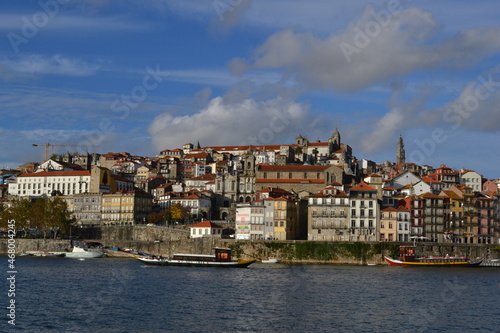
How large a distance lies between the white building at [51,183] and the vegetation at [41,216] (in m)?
27.7

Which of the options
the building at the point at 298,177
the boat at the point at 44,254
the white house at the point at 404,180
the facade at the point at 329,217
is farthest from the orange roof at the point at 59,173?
the facade at the point at 329,217

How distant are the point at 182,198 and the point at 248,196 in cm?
1226

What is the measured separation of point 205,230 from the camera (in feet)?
327

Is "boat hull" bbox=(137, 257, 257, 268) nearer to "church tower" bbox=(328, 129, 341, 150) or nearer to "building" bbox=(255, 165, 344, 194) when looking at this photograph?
"building" bbox=(255, 165, 344, 194)

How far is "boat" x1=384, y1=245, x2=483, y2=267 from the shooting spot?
281 ft

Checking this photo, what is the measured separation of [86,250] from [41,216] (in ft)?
45.2

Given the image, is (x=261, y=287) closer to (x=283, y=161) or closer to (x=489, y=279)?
(x=489, y=279)

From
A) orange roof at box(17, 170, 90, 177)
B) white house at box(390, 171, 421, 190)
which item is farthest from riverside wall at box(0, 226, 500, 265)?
orange roof at box(17, 170, 90, 177)

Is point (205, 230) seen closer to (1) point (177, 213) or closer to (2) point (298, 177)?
(1) point (177, 213)

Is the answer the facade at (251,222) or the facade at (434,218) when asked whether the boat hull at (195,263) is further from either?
the facade at (434,218)

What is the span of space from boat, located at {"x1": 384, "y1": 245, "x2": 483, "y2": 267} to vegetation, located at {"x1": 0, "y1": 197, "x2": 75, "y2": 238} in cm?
5287

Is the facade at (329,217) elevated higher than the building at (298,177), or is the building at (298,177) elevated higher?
the building at (298,177)

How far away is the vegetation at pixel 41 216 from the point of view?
110 meters

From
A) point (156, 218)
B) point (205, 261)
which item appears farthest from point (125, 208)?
point (205, 261)
